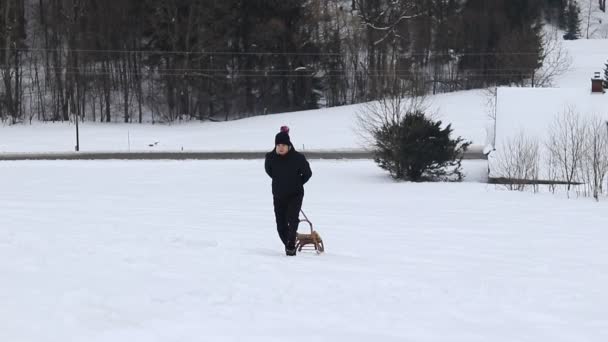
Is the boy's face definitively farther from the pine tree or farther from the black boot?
the pine tree

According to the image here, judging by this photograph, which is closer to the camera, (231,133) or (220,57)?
(231,133)

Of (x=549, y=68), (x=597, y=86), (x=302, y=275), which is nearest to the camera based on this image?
(x=302, y=275)

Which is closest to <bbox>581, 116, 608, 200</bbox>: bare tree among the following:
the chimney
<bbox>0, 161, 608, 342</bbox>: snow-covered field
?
the chimney

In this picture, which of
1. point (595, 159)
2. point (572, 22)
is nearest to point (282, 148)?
point (595, 159)

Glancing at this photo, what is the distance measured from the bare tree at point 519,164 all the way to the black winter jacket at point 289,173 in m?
16.2

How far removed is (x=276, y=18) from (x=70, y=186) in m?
36.9

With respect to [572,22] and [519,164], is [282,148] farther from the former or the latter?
[572,22]

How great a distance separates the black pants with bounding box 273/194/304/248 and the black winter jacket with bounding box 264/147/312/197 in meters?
0.10

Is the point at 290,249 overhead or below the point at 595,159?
below

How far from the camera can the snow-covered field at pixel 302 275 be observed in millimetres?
5512

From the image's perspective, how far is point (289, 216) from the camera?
31.8ft

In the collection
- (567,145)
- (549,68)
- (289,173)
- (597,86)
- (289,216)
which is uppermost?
(549,68)

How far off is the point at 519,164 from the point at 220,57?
37750mm

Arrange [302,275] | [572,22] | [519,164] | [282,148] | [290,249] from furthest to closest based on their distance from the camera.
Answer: [572,22] → [519,164] → [290,249] → [282,148] → [302,275]
